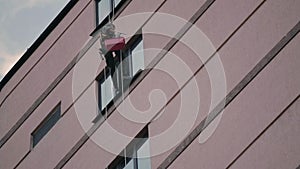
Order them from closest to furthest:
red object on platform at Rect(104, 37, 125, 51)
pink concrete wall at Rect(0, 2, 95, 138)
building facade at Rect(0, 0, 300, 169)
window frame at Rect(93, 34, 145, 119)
A: building facade at Rect(0, 0, 300, 169), window frame at Rect(93, 34, 145, 119), red object on platform at Rect(104, 37, 125, 51), pink concrete wall at Rect(0, 2, 95, 138)

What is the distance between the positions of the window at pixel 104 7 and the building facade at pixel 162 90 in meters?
0.03

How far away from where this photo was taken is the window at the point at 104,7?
21625 mm

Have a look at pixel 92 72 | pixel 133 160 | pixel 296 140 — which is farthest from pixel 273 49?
pixel 92 72

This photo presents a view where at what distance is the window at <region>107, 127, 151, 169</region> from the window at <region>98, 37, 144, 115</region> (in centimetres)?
130

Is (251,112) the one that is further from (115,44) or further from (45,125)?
(45,125)

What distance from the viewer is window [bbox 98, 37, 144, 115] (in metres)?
19.9

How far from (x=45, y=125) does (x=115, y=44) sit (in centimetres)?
293

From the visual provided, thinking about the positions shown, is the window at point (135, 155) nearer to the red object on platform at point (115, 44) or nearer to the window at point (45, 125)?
the red object on platform at point (115, 44)

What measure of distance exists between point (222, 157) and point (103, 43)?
4.52 m

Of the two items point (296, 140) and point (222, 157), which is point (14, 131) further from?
point (296, 140)

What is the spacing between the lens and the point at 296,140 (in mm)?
16219

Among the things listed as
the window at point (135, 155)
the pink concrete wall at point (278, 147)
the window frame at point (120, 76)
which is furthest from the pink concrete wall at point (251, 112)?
the window frame at point (120, 76)

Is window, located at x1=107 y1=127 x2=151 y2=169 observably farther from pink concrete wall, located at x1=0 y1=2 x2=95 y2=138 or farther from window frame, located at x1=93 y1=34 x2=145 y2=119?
pink concrete wall, located at x1=0 y1=2 x2=95 y2=138

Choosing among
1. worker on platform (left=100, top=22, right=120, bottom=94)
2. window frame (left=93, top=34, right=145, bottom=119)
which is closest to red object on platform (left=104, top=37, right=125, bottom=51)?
worker on platform (left=100, top=22, right=120, bottom=94)
